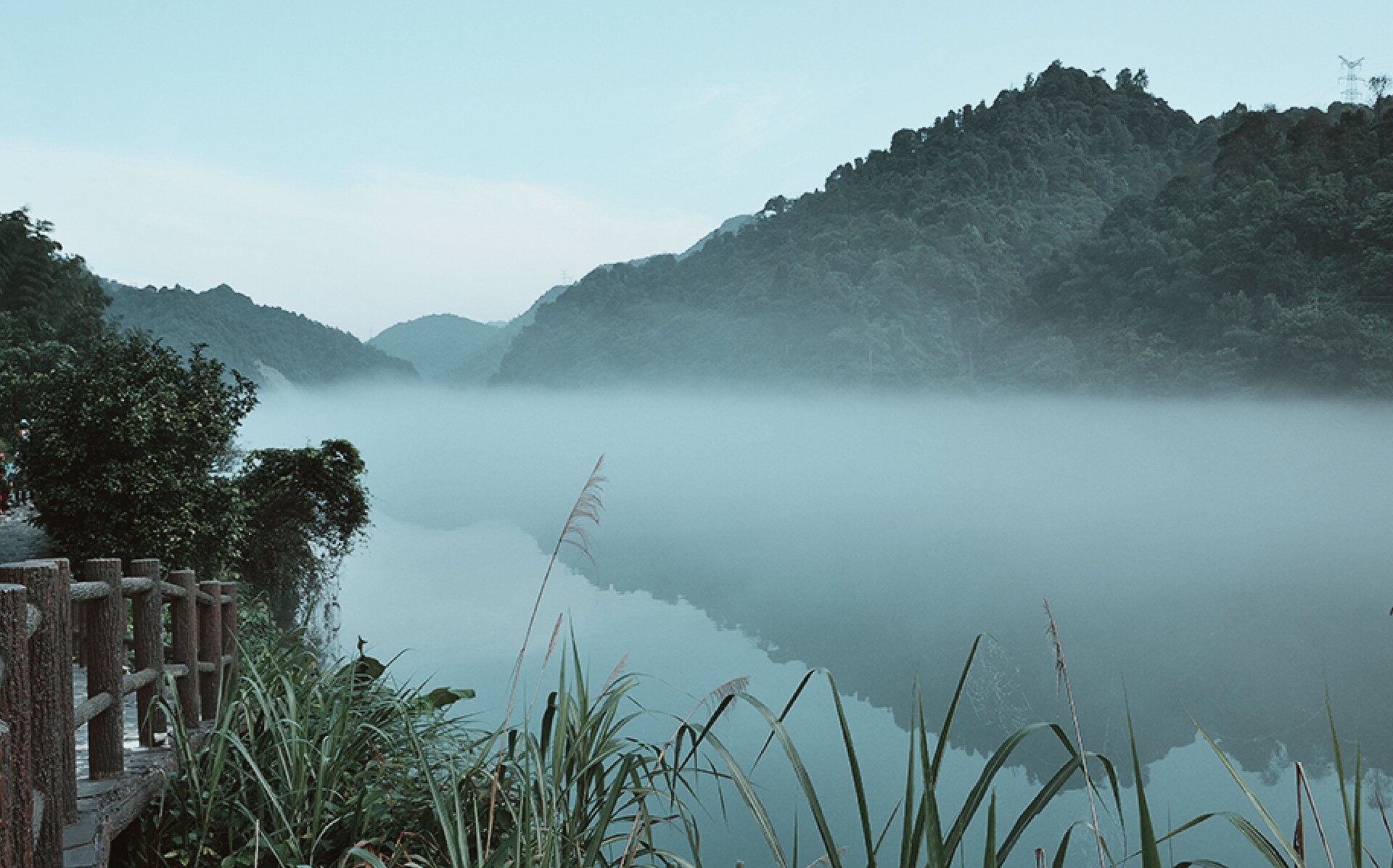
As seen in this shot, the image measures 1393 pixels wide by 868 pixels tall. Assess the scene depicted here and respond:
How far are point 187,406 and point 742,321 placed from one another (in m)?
74.5

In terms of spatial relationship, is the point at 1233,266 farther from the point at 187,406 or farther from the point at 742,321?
the point at 187,406

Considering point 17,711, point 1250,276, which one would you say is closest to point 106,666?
point 17,711

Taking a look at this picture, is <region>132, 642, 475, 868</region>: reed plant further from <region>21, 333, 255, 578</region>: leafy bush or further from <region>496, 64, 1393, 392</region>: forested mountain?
<region>496, 64, 1393, 392</region>: forested mountain

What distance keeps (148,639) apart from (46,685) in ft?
3.62

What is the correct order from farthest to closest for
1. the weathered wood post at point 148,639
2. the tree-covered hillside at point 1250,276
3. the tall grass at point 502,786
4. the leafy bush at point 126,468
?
the tree-covered hillside at point 1250,276 < the leafy bush at point 126,468 < the weathered wood post at point 148,639 < the tall grass at point 502,786

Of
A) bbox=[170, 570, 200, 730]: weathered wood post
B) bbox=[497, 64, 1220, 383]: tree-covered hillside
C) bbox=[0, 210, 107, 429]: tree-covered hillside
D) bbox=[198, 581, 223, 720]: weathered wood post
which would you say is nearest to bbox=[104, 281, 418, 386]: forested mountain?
bbox=[497, 64, 1220, 383]: tree-covered hillside

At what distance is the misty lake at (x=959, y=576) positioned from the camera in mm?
31562

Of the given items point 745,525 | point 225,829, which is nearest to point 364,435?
point 745,525

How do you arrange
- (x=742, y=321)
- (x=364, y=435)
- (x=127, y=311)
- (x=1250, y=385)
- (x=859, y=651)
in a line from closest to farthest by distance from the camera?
1. (x=859, y=651)
2. (x=1250, y=385)
3. (x=127, y=311)
4. (x=742, y=321)
5. (x=364, y=435)

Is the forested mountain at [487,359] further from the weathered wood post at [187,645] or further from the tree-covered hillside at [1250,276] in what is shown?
the weathered wood post at [187,645]

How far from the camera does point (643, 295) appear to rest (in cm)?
9219

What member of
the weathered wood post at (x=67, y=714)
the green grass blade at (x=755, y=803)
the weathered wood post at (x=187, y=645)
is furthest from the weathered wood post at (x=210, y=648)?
the green grass blade at (x=755, y=803)

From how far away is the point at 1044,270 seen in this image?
6250 cm

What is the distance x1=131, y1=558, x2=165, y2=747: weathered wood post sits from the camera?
2.98 m
